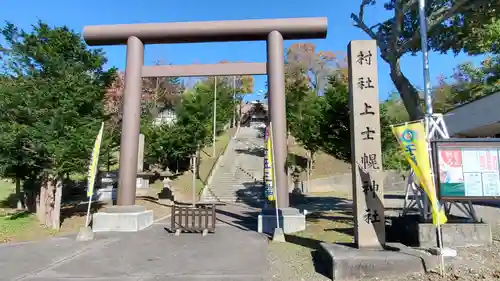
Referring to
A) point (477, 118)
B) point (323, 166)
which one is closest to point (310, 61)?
point (323, 166)

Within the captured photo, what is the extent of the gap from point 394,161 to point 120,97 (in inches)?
917

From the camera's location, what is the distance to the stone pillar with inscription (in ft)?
20.8

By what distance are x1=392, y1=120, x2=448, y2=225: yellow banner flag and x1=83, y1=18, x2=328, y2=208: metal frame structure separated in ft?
16.4

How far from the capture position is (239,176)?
30.4m

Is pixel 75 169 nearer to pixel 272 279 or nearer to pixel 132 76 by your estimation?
pixel 132 76

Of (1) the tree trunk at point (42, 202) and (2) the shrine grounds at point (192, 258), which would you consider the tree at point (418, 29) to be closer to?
(2) the shrine grounds at point (192, 258)

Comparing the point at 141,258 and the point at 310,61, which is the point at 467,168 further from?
the point at 310,61

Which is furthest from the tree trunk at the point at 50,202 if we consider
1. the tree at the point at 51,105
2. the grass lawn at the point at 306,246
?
the grass lawn at the point at 306,246

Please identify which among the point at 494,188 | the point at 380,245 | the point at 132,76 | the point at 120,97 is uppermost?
the point at 120,97

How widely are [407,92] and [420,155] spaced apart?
5204mm

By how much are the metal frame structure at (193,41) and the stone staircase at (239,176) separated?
12.1 m

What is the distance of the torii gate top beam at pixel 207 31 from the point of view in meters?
11.3

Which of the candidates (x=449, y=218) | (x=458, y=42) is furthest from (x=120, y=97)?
(x=449, y=218)

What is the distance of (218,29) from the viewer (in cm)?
1153
